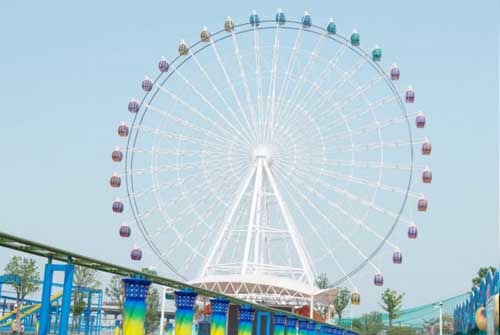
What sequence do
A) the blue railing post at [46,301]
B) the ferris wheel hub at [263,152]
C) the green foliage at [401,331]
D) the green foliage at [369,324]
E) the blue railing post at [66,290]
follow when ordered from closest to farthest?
the blue railing post at [46,301]
the blue railing post at [66,290]
the ferris wheel hub at [263,152]
the green foliage at [401,331]
the green foliage at [369,324]

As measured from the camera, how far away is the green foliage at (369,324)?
70750mm

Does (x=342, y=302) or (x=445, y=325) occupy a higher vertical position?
(x=342, y=302)

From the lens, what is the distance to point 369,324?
74438mm

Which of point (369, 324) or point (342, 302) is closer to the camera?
point (369, 324)

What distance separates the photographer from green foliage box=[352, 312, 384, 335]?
232ft

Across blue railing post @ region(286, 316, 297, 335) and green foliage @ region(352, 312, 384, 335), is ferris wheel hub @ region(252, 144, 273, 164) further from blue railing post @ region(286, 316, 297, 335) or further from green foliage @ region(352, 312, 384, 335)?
green foliage @ region(352, 312, 384, 335)

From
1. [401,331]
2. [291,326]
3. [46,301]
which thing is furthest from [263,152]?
[401,331]

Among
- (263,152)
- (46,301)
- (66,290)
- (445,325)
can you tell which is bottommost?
(46,301)

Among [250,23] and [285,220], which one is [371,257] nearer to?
[285,220]

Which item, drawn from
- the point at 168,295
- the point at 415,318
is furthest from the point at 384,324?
the point at 168,295

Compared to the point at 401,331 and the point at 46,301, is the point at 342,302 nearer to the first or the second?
the point at 401,331

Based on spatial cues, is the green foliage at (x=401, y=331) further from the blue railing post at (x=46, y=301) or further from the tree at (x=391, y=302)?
the blue railing post at (x=46, y=301)

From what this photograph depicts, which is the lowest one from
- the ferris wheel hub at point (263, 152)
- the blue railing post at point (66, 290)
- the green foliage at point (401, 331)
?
the green foliage at point (401, 331)

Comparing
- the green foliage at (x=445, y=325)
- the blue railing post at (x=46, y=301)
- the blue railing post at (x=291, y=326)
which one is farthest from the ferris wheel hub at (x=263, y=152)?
the green foliage at (x=445, y=325)
